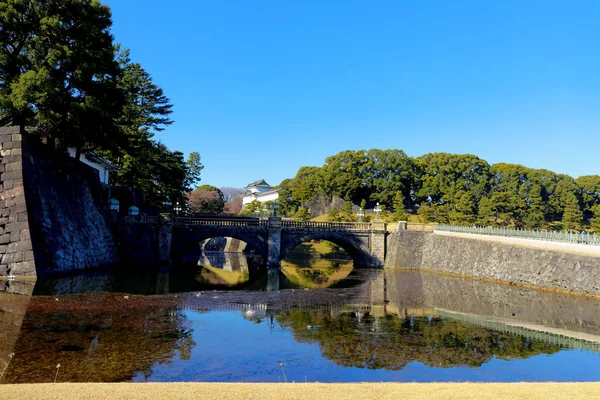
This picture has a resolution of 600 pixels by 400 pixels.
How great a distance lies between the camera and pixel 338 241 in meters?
52.5

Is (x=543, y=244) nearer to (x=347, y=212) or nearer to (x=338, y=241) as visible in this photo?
(x=338, y=241)

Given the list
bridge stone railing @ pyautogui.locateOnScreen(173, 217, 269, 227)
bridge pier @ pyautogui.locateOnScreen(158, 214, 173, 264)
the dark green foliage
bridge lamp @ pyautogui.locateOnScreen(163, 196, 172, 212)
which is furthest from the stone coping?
the dark green foliage

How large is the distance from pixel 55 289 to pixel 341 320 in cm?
1518

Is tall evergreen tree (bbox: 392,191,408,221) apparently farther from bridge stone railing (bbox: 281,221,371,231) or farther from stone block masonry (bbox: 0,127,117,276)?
stone block masonry (bbox: 0,127,117,276)

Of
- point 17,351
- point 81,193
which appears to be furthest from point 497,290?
point 81,193

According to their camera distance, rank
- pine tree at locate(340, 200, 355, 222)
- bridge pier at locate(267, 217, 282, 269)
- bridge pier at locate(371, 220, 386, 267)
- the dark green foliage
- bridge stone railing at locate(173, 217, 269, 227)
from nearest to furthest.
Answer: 1. bridge stone railing at locate(173, 217, 269, 227)
2. bridge pier at locate(267, 217, 282, 269)
3. bridge pier at locate(371, 220, 386, 267)
4. pine tree at locate(340, 200, 355, 222)
5. the dark green foliage

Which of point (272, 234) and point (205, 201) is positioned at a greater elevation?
point (205, 201)

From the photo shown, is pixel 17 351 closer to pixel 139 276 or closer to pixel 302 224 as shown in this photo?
pixel 139 276

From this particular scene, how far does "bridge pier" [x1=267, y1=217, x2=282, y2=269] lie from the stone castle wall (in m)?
12.6

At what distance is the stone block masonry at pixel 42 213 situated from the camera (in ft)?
87.7

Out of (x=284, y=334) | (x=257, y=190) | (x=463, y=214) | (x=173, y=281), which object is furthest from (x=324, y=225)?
(x=257, y=190)

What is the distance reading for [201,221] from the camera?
46.9 metres

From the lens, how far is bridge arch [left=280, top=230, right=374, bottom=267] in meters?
49.5

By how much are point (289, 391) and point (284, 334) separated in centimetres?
990
